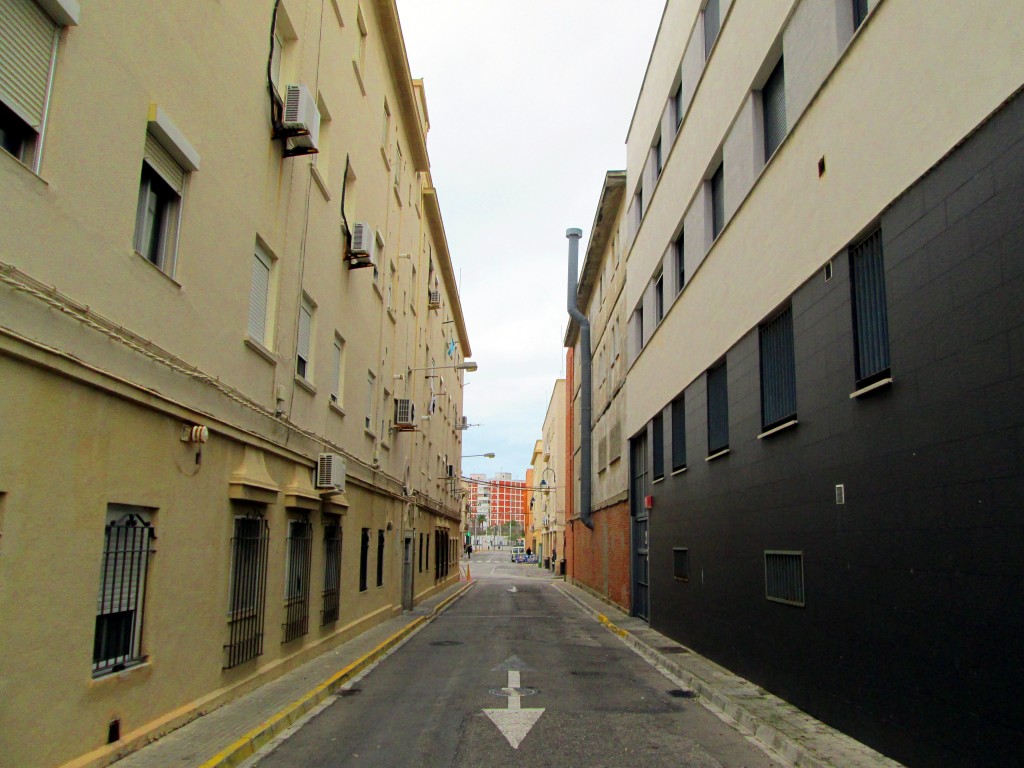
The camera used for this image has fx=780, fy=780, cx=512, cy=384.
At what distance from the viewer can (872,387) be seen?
22.5ft

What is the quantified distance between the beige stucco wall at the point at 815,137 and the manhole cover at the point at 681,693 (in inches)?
194

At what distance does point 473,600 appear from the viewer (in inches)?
1101

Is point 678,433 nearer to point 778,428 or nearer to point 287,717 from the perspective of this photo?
point 778,428

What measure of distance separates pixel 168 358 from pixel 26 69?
2.70 m

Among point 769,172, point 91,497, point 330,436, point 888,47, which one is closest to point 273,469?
point 330,436

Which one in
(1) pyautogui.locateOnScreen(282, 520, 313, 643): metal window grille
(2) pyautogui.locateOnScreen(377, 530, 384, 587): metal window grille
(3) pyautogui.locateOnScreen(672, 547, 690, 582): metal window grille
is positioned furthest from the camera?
(2) pyautogui.locateOnScreen(377, 530, 384, 587): metal window grille

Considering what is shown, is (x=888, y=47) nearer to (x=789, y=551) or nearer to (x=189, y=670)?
(x=789, y=551)

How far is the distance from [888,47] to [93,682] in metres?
8.38

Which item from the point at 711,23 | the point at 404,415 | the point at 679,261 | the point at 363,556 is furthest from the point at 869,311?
the point at 404,415

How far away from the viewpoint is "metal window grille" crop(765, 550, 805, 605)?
8.61 metres

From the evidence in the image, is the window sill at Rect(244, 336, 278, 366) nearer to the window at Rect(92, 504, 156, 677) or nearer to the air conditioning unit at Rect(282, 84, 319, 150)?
the air conditioning unit at Rect(282, 84, 319, 150)

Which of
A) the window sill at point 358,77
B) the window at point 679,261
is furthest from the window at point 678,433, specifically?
the window sill at point 358,77

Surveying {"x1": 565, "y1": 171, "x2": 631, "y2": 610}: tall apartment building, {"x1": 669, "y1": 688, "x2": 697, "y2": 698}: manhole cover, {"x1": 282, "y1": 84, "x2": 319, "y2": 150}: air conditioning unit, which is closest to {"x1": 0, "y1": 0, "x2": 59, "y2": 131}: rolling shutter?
{"x1": 282, "y1": 84, "x2": 319, "y2": 150}: air conditioning unit

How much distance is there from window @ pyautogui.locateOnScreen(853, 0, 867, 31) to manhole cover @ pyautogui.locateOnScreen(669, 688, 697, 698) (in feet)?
25.8
